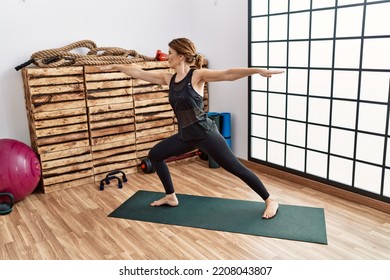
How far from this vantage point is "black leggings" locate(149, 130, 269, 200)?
2.92m

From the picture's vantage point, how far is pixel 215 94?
15.7 feet

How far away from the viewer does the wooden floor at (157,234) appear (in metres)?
2.59

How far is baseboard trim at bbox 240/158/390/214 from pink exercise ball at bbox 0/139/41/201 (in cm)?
231

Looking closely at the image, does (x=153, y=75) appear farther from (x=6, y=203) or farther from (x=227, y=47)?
(x=6, y=203)

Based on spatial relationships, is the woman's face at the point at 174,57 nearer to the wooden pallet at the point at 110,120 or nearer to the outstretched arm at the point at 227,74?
the outstretched arm at the point at 227,74

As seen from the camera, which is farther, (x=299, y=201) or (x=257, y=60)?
(x=257, y=60)

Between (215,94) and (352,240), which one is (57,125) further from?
(352,240)

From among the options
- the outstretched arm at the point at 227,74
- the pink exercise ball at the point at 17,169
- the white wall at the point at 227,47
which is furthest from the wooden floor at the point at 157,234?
the outstretched arm at the point at 227,74

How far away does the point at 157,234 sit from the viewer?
2889mm

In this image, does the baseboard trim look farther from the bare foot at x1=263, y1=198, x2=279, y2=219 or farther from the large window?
the bare foot at x1=263, y1=198, x2=279, y2=219

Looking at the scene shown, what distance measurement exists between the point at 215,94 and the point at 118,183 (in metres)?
1.66

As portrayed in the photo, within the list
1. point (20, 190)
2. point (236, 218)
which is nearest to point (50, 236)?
point (20, 190)

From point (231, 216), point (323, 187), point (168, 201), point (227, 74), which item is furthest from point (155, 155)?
point (323, 187)

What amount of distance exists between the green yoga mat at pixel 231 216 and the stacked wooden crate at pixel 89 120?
0.78 m
